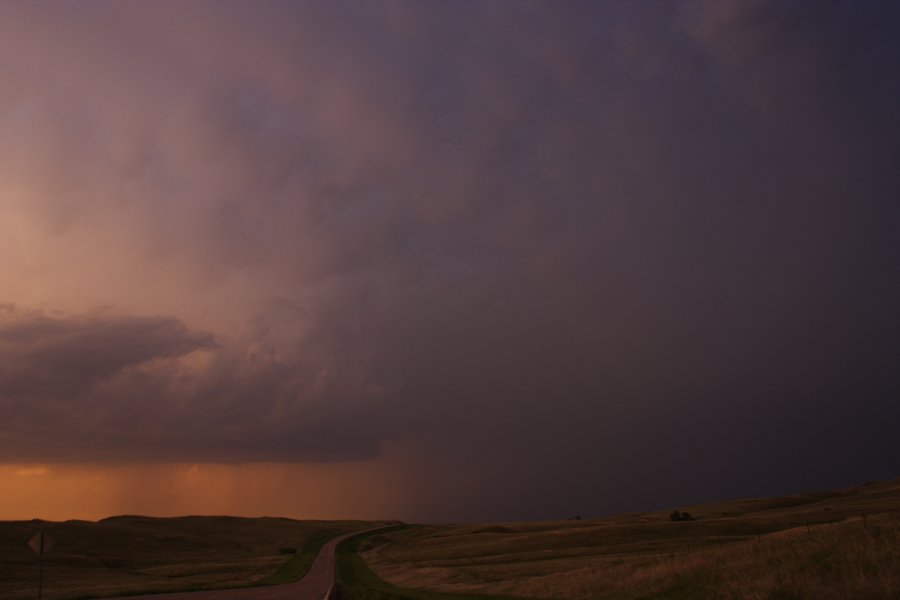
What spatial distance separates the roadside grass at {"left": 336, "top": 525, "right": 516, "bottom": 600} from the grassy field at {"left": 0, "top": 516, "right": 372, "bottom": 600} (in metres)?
4.87

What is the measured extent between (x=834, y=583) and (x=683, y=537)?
4679 cm

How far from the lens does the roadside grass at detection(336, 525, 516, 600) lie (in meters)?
37.8

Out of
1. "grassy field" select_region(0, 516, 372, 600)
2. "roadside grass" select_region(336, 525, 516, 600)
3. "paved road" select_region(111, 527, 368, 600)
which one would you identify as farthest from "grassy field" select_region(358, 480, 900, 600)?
"grassy field" select_region(0, 516, 372, 600)

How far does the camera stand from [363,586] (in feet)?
165

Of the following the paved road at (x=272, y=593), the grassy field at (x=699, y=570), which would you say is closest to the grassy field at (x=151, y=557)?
the paved road at (x=272, y=593)

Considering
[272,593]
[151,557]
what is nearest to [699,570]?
[272,593]

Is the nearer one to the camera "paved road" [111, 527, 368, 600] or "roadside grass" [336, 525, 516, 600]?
"roadside grass" [336, 525, 516, 600]

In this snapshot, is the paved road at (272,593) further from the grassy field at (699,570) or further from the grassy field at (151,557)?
the grassy field at (151,557)

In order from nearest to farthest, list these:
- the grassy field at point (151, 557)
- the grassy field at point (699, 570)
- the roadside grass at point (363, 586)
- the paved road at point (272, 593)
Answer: the grassy field at point (699, 570) → the roadside grass at point (363, 586) → the paved road at point (272, 593) → the grassy field at point (151, 557)

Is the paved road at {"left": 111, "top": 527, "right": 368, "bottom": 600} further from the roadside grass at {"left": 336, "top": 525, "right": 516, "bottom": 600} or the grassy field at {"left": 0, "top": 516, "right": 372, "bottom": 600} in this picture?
the grassy field at {"left": 0, "top": 516, "right": 372, "bottom": 600}

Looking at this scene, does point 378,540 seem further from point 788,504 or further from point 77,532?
point 788,504

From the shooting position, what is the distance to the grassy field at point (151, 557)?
60906 millimetres

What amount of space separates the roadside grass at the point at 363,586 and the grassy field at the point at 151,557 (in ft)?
16.0

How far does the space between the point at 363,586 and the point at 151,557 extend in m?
71.0
